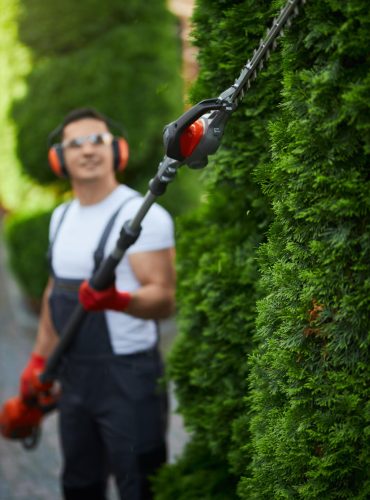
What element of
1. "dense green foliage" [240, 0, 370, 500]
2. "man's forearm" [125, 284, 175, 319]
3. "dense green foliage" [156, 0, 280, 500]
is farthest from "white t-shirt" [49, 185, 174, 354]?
"dense green foliage" [240, 0, 370, 500]

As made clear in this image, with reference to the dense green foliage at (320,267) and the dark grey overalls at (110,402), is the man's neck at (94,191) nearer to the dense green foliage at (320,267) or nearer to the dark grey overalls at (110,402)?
the dark grey overalls at (110,402)

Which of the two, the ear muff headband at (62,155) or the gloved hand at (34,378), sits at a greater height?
the ear muff headband at (62,155)

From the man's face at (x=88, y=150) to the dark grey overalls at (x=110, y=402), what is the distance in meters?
0.37

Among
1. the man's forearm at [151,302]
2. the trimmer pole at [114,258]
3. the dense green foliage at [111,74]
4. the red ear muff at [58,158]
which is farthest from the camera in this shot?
the dense green foliage at [111,74]

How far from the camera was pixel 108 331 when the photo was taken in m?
3.88

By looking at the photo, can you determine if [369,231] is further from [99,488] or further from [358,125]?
[99,488]

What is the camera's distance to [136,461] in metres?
3.83

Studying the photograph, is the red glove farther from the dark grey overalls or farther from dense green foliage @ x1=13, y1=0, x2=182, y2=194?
dense green foliage @ x1=13, y1=0, x2=182, y2=194

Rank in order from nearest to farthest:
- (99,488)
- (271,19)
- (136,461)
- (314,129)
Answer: (314,129) < (271,19) < (136,461) < (99,488)

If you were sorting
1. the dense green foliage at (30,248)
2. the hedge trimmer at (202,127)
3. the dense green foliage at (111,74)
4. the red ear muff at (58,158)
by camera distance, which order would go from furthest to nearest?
1. the dense green foliage at (30,248)
2. the dense green foliage at (111,74)
3. the red ear muff at (58,158)
4. the hedge trimmer at (202,127)

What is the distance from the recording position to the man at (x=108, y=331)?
3.79 metres

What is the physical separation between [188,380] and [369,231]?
1511 mm

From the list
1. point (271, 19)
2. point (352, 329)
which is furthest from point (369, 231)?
point (271, 19)

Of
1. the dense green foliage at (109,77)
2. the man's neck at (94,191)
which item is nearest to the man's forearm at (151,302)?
the man's neck at (94,191)
